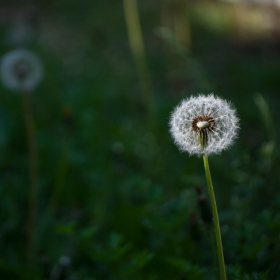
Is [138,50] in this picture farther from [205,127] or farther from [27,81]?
[205,127]

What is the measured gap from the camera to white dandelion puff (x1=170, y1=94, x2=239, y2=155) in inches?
39.6

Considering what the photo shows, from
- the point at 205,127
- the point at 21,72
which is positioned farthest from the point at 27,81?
the point at 205,127

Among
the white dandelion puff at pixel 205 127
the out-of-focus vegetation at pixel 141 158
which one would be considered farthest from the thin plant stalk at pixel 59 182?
the white dandelion puff at pixel 205 127

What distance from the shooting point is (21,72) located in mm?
2293

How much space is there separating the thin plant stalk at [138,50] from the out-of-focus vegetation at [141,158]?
0.31 ft

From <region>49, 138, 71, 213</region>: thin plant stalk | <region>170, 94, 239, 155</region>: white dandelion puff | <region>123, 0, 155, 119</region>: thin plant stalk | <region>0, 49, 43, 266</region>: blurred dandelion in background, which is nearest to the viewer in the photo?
<region>170, 94, 239, 155</region>: white dandelion puff

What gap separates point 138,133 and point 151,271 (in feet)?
4.57

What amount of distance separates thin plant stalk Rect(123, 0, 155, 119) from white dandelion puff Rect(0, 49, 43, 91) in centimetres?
76

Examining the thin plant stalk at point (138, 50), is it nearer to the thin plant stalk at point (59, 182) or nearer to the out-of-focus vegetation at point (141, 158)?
the out-of-focus vegetation at point (141, 158)

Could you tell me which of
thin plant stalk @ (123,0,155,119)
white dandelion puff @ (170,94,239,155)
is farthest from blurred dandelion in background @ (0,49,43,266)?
white dandelion puff @ (170,94,239,155)

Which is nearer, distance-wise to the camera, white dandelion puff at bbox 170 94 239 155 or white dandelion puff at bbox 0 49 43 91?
white dandelion puff at bbox 170 94 239 155

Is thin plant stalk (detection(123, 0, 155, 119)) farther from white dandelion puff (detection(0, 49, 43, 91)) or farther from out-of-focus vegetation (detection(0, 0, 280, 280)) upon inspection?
white dandelion puff (detection(0, 49, 43, 91))

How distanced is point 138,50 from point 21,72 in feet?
3.66

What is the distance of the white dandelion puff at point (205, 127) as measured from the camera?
1.00 metres
